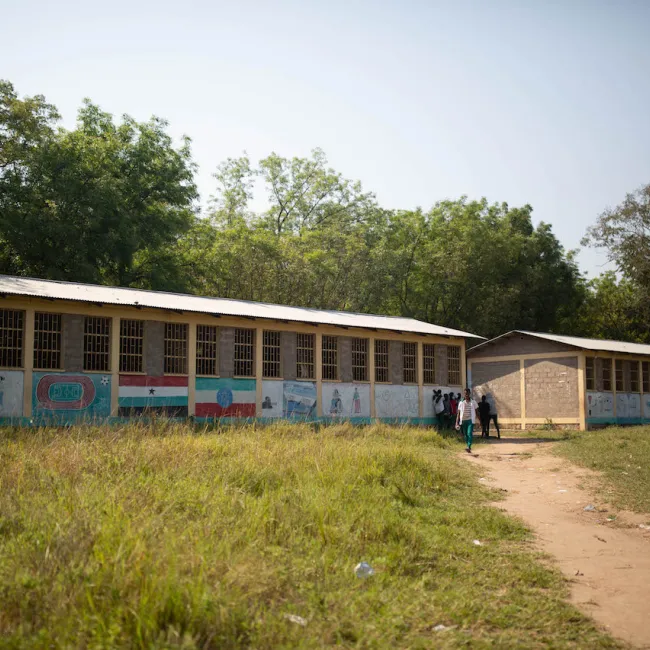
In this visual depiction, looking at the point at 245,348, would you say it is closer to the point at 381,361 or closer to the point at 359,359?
the point at 359,359

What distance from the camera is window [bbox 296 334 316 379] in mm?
21750

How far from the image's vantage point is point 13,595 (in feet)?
16.4

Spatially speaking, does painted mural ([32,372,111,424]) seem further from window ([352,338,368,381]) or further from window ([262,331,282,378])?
window ([352,338,368,381])

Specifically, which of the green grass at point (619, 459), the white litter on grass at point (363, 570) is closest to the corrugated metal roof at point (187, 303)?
the green grass at point (619, 459)

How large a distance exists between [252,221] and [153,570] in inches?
1804

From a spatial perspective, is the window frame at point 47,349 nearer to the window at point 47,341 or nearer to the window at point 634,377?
the window at point 47,341

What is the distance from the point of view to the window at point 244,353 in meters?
20.4

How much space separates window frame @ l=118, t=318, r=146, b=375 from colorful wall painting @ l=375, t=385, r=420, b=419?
813 cm

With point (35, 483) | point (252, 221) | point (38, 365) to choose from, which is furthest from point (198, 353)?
point (252, 221)

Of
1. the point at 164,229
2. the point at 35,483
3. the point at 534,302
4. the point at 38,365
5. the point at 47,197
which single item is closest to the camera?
the point at 35,483

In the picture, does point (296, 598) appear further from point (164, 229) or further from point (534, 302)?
point (534, 302)

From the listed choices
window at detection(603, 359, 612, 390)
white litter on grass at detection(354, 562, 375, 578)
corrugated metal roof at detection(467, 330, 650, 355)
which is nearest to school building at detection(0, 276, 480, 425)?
corrugated metal roof at detection(467, 330, 650, 355)

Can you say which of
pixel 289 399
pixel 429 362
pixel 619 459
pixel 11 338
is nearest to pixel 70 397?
pixel 11 338

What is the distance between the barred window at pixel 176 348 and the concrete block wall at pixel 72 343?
2.31 meters
